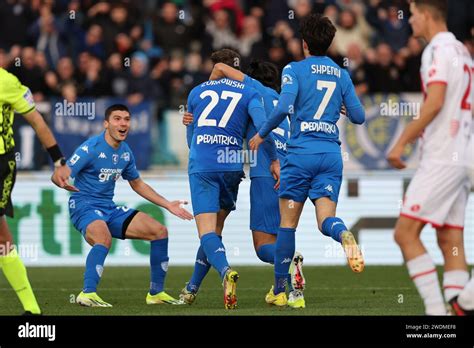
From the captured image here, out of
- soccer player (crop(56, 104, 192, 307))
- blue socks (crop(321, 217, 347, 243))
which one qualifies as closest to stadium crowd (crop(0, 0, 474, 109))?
soccer player (crop(56, 104, 192, 307))

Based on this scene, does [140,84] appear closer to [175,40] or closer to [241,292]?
[175,40]

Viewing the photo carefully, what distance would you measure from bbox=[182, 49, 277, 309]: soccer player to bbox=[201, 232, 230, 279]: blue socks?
18 mm

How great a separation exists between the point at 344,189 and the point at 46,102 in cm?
499

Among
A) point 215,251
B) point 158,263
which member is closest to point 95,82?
point 158,263

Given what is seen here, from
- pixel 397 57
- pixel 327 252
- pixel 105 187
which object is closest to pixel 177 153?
pixel 327 252

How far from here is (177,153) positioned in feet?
62.2

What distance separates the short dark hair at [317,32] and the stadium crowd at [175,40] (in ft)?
30.8

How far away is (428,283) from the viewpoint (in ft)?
27.9

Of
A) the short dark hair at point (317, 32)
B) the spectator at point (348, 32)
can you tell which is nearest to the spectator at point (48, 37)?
the spectator at point (348, 32)

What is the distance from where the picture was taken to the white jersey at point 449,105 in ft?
27.5

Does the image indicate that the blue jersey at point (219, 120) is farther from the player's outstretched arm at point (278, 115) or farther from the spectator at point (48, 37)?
the spectator at point (48, 37)

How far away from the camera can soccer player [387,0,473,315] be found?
27.3 feet

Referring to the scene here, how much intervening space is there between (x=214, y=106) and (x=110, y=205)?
1.57 meters

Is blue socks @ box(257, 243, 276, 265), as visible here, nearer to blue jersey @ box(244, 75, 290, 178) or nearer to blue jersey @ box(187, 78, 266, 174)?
blue jersey @ box(244, 75, 290, 178)
